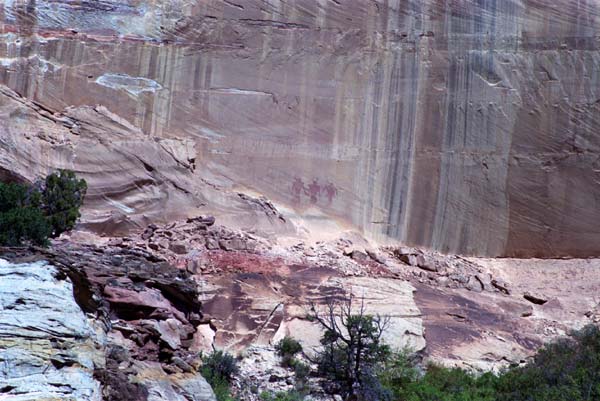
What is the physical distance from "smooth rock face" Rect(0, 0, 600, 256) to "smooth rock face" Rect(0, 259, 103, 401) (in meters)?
9.43

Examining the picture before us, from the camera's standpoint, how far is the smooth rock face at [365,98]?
19875 mm

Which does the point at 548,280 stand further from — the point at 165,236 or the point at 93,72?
the point at 93,72

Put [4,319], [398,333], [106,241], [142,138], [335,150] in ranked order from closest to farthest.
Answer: [4,319] → [398,333] → [106,241] → [142,138] → [335,150]

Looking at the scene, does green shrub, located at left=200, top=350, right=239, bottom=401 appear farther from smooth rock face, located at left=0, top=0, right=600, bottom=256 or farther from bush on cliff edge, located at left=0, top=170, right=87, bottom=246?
smooth rock face, located at left=0, top=0, right=600, bottom=256

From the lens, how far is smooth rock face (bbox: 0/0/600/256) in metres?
19.9

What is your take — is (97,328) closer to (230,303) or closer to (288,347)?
(288,347)

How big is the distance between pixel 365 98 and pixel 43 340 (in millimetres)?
12917

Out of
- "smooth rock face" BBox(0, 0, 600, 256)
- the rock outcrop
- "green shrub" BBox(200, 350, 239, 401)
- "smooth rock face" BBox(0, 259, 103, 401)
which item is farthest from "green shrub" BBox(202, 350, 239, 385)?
"smooth rock face" BBox(0, 0, 600, 256)

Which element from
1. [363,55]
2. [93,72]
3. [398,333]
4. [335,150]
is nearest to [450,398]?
[398,333]

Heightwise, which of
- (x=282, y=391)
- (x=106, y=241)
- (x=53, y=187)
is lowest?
(x=282, y=391)

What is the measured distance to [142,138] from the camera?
19.1m

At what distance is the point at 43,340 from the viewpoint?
361 inches

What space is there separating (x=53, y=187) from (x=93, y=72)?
4455 millimetres

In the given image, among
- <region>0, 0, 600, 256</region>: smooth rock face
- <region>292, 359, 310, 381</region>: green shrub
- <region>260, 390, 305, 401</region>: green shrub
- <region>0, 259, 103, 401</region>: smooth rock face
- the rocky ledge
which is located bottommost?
<region>260, 390, 305, 401</region>: green shrub
